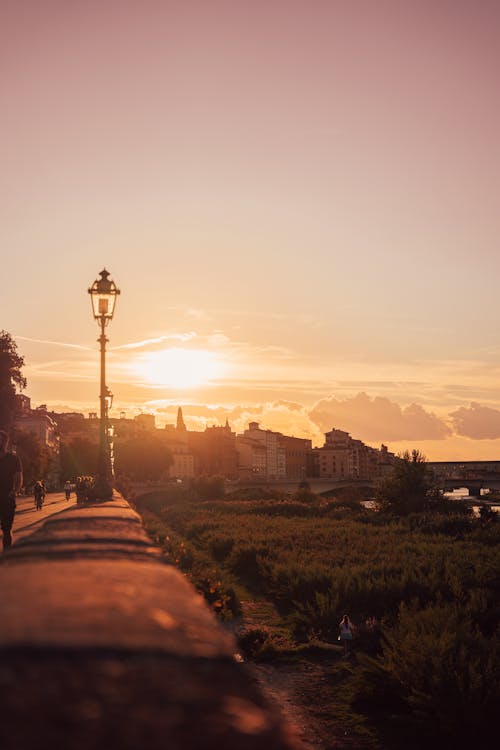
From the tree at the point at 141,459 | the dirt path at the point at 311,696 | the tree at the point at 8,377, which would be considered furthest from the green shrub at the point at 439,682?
the tree at the point at 141,459

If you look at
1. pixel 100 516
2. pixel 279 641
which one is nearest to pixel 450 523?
pixel 279 641

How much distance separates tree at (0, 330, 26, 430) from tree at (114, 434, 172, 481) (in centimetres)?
7634

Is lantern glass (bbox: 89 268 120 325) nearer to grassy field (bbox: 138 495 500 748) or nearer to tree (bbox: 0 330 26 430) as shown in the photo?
grassy field (bbox: 138 495 500 748)

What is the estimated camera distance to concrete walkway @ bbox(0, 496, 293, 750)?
1018 millimetres

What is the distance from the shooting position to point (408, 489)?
70812 millimetres

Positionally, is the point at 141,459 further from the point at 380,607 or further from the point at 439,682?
the point at 439,682

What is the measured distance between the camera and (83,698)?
1089 millimetres

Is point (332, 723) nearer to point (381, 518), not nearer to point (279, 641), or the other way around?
point (279, 641)

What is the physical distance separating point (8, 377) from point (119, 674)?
63.0 m

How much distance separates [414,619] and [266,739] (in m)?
19.8

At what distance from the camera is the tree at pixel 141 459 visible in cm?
14175

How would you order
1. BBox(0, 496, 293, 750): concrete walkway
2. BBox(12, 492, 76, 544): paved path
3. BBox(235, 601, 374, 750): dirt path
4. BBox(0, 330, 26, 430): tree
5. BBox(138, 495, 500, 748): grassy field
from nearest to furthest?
BBox(0, 496, 293, 750): concrete walkway, BBox(12, 492, 76, 544): paved path, BBox(235, 601, 374, 750): dirt path, BBox(138, 495, 500, 748): grassy field, BBox(0, 330, 26, 430): tree

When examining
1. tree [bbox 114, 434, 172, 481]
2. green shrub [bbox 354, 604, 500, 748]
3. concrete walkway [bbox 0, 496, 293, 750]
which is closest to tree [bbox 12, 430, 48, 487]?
green shrub [bbox 354, 604, 500, 748]

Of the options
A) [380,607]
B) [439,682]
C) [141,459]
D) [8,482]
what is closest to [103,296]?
[8,482]
